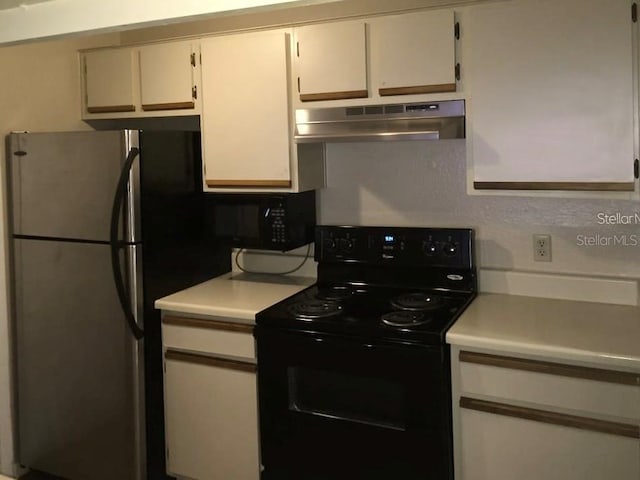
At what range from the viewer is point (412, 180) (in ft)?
8.91

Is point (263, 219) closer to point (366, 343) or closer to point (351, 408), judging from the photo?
point (366, 343)

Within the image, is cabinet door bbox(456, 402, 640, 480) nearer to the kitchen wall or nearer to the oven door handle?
the oven door handle

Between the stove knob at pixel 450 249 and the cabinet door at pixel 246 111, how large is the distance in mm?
708

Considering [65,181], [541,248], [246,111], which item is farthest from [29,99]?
[541,248]

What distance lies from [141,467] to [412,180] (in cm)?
167

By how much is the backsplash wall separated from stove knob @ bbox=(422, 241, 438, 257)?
0.12 meters

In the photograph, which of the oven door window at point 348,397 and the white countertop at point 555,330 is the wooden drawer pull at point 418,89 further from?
the oven door window at point 348,397

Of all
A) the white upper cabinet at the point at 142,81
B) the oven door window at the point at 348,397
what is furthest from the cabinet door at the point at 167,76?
the oven door window at the point at 348,397

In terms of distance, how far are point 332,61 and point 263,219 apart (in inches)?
28.6

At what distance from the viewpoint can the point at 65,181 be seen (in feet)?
8.59

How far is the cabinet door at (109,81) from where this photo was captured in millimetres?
2883

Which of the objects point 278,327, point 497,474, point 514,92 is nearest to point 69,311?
point 278,327

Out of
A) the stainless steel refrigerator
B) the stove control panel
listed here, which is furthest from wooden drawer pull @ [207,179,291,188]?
the stove control panel

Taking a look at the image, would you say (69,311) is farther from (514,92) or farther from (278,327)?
(514,92)
